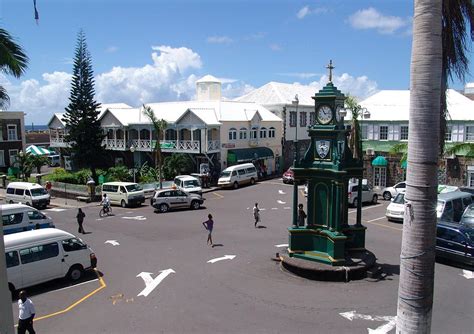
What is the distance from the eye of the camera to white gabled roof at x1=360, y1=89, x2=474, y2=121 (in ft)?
108

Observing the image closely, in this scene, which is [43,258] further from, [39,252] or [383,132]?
[383,132]

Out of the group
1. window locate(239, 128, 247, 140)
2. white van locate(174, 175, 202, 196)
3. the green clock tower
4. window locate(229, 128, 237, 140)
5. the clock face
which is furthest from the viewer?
window locate(239, 128, 247, 140)

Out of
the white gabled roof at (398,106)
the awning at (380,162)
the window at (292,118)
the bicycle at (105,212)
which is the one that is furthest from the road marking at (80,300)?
the window at (292,118)

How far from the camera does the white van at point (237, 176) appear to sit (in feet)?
121

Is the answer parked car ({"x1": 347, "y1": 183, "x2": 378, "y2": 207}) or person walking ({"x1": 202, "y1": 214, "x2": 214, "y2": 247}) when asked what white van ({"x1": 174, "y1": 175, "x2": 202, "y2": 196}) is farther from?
person walking ({"x1": 202, "y1": 214, "x2": 214, "y2": 247})

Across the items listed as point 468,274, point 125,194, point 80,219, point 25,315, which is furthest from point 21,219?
point 468,274

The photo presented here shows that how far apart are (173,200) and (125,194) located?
4.25 metres

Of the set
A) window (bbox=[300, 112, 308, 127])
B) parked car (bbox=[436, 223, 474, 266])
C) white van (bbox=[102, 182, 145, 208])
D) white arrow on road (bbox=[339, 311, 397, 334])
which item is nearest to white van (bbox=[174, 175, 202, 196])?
white van (bbox=[102, 182, 145, 208])

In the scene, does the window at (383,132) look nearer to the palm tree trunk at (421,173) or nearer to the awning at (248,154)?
the awning at (248,154)

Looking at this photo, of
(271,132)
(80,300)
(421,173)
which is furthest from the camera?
(271,132)

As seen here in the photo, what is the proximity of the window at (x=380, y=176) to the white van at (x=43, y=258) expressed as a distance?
85.2 feet

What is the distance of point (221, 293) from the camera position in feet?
42.8

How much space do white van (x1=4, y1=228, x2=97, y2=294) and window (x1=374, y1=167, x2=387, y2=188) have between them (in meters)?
26.0

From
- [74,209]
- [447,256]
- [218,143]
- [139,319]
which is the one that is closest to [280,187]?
[218,143]
